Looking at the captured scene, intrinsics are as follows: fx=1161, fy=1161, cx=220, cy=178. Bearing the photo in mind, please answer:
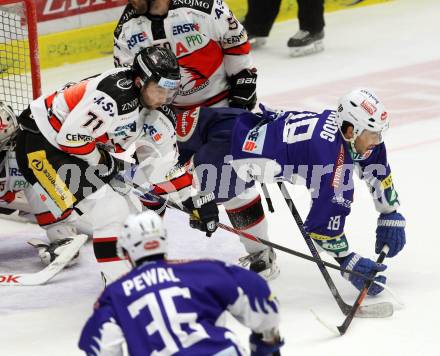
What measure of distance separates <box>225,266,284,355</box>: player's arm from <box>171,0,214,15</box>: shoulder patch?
2.21 m

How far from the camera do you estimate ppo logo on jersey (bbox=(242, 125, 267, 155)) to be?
189 inches

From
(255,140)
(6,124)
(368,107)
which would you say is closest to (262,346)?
(368,107)

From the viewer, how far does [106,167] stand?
15.9 ft

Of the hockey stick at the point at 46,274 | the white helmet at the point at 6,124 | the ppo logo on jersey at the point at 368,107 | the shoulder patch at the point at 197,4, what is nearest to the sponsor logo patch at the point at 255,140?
the ppo logo on jersey at the point at 368,107

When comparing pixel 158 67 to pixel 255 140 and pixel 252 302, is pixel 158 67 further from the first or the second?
pixel 252 302

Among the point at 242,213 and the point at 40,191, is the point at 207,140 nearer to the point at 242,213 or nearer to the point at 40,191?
the point at 242,213

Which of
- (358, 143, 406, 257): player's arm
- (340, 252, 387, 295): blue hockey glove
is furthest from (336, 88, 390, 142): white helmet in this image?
(340, 252, 387, 295): blue hockey glove

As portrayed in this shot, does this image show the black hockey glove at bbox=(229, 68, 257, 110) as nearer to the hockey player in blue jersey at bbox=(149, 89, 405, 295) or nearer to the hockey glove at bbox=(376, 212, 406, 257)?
the hockey player in blue jersey at bbox=(149, 89, 405, 295)

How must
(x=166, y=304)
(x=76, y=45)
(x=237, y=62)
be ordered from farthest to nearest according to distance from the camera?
(x=76, y=45)
(x=237, y=62)
(x=166, y=304)

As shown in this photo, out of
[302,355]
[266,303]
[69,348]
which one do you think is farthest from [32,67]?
[266,303]

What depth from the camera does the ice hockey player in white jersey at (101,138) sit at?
4.60 meters

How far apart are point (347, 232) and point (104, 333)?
2605 mm

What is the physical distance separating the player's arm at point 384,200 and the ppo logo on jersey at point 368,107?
271 millimetres

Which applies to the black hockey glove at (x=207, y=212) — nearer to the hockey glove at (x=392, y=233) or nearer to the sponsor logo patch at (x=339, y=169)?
the sponsor logo patch at (x=339, y=169)
